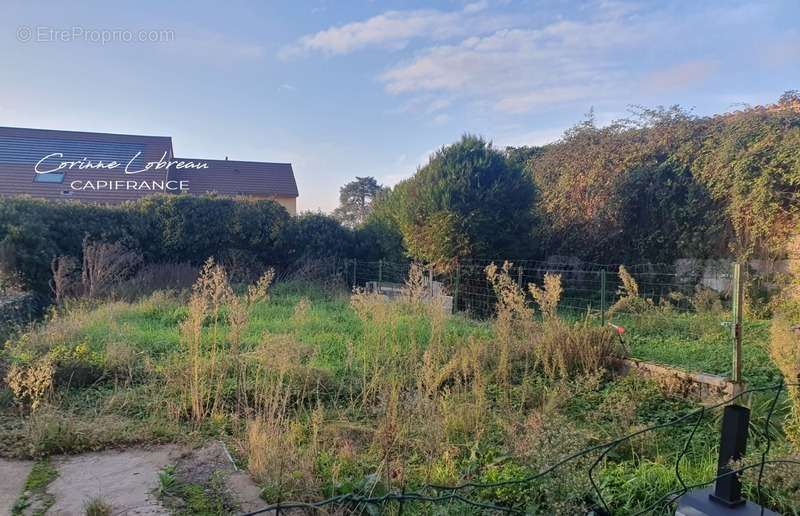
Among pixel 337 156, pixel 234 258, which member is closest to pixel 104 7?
pixel 234 258

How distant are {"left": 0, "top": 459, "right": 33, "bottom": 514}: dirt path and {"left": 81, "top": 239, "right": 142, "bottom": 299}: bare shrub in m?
5.76

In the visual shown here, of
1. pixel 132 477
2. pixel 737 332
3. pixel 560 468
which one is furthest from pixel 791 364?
pixel 132 477

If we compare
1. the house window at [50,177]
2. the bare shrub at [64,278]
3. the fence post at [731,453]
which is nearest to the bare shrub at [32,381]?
A: the fence post at [731,453]

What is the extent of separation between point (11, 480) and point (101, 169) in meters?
19.3

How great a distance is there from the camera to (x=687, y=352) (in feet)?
16.8

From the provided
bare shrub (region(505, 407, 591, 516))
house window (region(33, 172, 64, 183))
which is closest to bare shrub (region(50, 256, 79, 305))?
bare shrub (region(505, 407, 591, 516))

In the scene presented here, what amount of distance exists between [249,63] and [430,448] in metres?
7.48

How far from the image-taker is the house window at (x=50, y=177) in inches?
699

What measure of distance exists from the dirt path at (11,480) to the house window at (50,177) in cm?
1885

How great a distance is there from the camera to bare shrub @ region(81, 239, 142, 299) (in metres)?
8.34

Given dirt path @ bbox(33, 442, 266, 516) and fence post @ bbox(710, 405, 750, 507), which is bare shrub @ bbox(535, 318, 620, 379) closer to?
dirt path @ bbox(33, 442, 266, 516)

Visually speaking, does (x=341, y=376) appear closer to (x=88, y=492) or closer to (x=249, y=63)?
(x=88, y=492)

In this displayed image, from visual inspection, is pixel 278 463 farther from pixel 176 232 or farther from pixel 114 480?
pixel 176 232

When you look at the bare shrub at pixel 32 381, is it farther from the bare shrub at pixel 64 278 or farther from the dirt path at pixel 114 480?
the bare shrub at pixel 64 278
